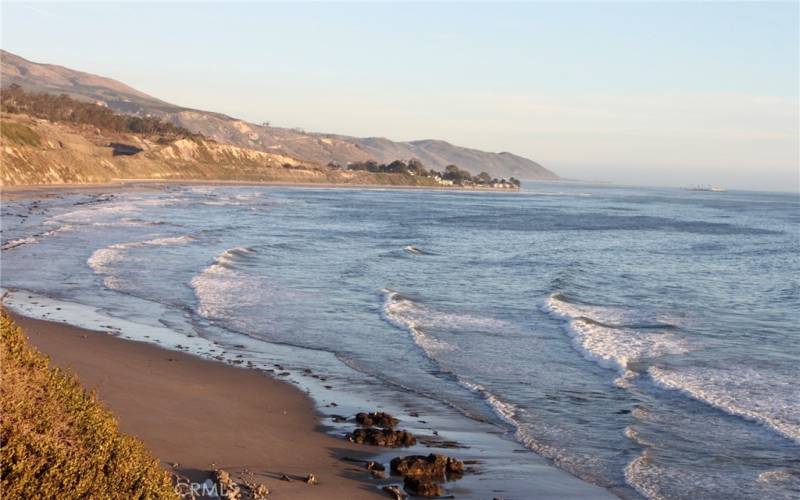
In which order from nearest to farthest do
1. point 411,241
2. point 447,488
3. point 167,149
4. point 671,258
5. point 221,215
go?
point 447,488
point 671,258
point 411,241
point 221,215
point 167,149

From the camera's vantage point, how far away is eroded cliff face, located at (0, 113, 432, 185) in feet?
280

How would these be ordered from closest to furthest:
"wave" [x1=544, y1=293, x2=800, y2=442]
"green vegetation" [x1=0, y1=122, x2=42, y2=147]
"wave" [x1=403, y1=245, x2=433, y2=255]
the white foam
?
the white foam → "wave" [x1=544, y1=293, x2=800, y2=442] → "wave" [x1=403, y1=245, x2=433, y2=255] → "green vegetation" [x1=0, y1=122, x2=42, y2=147]

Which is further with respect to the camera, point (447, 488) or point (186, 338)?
point (186, 338)

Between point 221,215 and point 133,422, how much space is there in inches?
1974

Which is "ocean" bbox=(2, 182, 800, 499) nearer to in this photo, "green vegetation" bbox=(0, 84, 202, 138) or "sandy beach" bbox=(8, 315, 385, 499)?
"sandy beach" bbox=(8, 315, 385, 499)

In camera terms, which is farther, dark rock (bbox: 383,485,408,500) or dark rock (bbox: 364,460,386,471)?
dark rock (bbox: 364,460,386,471)

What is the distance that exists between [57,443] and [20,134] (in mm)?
87916

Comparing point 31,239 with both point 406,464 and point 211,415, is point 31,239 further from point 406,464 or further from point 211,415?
point 406,464

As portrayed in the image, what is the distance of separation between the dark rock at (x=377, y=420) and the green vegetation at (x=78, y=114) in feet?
423

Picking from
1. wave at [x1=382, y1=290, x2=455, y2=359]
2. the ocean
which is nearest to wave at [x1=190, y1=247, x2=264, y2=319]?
the ocean

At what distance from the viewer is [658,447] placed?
12.4 m

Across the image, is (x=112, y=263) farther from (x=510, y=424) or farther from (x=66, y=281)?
(x=510, y=424)

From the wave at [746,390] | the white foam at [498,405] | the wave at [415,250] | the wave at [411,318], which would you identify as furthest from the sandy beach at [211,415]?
the wave at [415,250]

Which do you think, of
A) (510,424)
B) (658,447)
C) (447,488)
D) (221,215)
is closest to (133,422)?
(447,488)
